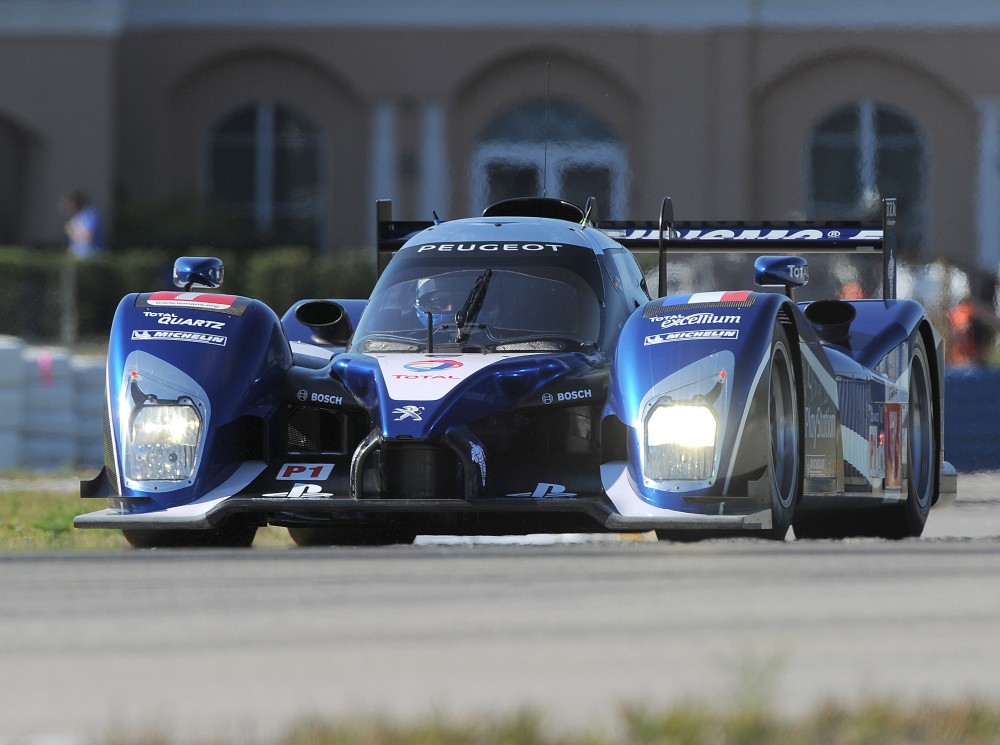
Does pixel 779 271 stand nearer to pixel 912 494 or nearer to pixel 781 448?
pixel 781 448

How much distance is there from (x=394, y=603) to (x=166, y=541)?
8.93ft

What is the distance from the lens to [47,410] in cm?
1304

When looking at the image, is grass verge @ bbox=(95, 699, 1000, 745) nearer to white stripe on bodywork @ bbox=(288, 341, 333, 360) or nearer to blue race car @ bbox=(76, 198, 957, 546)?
blue race car @ bbox=(76, 198, 957, 546)

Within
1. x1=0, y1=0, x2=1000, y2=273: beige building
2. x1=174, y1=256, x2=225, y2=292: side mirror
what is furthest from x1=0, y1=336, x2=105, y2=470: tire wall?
x1=0, y1=0, x2=1000, y2=273: beige building

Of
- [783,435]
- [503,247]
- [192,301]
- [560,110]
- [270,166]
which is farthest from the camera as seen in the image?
[270,166]

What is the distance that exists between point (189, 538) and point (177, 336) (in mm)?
760

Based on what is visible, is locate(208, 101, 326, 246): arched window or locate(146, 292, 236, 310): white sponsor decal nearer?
locate(146, 292, 236, 310): white sponsor decal

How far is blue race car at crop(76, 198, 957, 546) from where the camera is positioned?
261 inches

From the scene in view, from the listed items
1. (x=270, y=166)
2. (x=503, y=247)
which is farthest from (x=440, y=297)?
(x=270, y=166)

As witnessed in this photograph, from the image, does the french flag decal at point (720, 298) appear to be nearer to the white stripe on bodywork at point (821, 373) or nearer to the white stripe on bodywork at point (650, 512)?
the white stripe on bodywork at point (821, 373)

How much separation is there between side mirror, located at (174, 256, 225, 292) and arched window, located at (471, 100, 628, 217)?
69.3 feet

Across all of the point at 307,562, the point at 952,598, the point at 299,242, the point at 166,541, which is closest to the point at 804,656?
the point at 952,598

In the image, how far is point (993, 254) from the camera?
3005cm

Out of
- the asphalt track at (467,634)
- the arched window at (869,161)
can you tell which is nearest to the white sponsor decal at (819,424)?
the asphalt track at (467,634)
